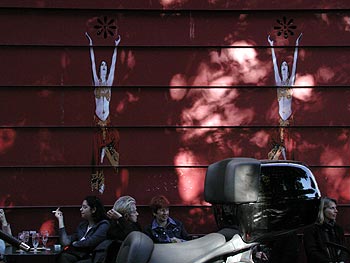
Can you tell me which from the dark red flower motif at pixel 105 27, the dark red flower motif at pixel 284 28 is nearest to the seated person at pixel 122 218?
the dark red flower motif at pixel 105 27

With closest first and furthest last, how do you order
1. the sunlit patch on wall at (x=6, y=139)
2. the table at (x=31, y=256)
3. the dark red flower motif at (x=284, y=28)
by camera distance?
the table at (x=31, y=256)
the sunlit patch on wall at (x=6, y=139)
the dark red flower motif at (x=284, y=28)

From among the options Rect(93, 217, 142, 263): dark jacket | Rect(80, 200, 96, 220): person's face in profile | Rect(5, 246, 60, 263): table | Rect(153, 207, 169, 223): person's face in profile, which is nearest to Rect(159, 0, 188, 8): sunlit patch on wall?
Rect(153, 207, 169, 223): person's face in profile

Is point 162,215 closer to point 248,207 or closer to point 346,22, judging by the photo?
point 346,22

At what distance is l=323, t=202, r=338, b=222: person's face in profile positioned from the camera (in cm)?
735

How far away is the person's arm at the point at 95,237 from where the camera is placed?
22.5ft

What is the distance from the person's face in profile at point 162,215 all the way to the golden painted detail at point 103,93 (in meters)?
1.62

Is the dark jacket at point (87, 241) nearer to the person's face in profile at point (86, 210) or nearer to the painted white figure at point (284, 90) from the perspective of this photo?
the person's face in profile at point (86, 210)

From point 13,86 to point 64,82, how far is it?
25.3 inches

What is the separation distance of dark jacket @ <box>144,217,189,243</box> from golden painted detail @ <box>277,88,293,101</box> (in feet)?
6.95

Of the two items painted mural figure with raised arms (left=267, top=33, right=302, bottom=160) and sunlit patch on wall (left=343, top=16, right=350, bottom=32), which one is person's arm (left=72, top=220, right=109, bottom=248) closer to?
painted mural figure with raised arms (left=267, top=33, right=302, bottom=160)

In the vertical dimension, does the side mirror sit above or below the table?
above

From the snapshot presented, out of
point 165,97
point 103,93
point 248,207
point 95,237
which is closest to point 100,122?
point 103,93

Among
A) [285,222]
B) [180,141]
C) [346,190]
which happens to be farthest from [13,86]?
[285,222]

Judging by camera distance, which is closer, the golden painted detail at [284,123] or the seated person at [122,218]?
the seated person at [122,218]
